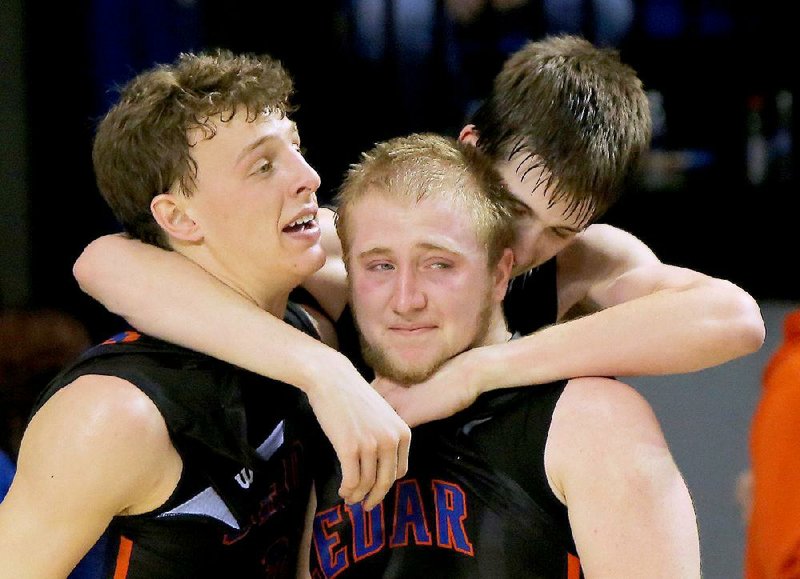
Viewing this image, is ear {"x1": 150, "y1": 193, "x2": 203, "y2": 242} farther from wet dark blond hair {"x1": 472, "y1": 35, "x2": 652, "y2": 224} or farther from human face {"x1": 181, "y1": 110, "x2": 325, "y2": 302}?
wet dark blond hair {"x1": 472, "y1": 35, "x2": 652, "y2": 224}

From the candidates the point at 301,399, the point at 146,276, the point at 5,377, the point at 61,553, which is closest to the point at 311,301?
the point at 301,399

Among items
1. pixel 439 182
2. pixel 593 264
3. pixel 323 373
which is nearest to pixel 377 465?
pixel 323 373

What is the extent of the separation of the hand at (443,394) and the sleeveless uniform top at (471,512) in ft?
0.21

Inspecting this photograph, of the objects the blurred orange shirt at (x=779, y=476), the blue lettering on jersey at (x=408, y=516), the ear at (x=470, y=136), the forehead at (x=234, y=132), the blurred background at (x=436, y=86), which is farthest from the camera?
the blurred background at (x=436, y=86)

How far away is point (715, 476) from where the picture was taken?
338cm

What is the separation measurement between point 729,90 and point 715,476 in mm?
1280

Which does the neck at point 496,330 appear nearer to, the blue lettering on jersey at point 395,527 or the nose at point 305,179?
the blue lettering on jersey at point 395,527

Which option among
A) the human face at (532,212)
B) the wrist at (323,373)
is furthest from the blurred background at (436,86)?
the wrist at (323,373)

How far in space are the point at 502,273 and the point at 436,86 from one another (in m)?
1.99

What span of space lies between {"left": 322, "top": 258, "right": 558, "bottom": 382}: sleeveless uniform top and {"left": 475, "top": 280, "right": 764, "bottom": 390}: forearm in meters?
0.38

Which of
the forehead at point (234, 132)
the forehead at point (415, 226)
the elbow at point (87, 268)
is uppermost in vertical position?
the forehead at point (234, 132)

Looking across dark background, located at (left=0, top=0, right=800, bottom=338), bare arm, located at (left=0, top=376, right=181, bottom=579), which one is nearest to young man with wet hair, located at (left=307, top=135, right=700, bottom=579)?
bare arm, located at (left=0, top=376, right=181, bottom=579)

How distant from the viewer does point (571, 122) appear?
2.02 m

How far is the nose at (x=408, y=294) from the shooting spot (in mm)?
1858
